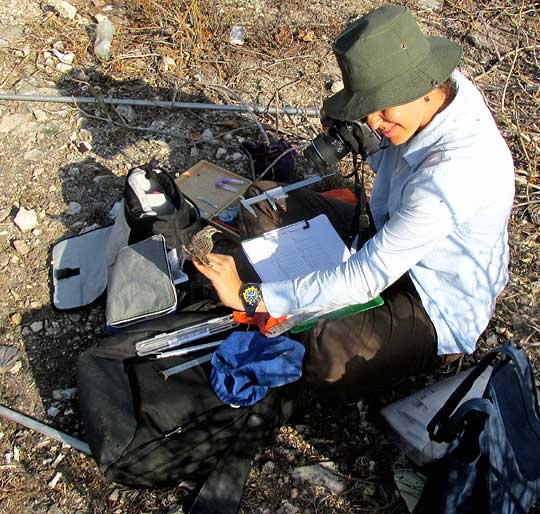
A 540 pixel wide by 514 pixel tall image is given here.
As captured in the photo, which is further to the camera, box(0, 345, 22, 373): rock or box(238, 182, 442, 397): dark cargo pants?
box(0, 345, 22, 373): rock

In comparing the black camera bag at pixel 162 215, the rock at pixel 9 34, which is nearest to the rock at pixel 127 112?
the black camera bag at pixel 162 215

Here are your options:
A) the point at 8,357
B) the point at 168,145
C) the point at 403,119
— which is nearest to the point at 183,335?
the point at 8,357

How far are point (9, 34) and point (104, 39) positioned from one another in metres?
0.76

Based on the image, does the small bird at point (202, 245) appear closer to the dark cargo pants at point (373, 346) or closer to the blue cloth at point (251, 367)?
the blue cloth at point (251, 367)

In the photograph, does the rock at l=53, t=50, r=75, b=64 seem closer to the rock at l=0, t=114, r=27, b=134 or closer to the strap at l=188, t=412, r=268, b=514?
the rock at l=0, t=114, r=27, b=134

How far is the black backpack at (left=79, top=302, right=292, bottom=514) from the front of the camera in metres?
2.13

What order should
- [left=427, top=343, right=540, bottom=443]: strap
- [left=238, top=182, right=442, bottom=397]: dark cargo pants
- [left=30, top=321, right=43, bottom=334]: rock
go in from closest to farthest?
[left=427, top=343, right=540, bottom=443]: strap → [left=238, top=182, right=442, bottom=397]: dark cargo pants → [left=30, top=321, right=43, bottom=334]: rock

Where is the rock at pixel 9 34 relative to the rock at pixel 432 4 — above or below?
below

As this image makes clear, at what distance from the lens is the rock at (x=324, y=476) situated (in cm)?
226

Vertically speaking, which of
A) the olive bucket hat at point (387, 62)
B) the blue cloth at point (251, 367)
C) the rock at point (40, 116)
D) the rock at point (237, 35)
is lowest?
the rock at point (40, 116)

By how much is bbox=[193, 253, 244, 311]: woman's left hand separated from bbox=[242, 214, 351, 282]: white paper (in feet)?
1.08

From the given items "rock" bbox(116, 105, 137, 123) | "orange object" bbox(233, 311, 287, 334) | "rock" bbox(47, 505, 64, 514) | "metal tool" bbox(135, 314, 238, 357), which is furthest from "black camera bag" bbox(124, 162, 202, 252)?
"rock" bbox(47, 505, 64, 514)

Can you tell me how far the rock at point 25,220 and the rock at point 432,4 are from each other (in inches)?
125

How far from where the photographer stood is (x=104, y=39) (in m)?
4.06
